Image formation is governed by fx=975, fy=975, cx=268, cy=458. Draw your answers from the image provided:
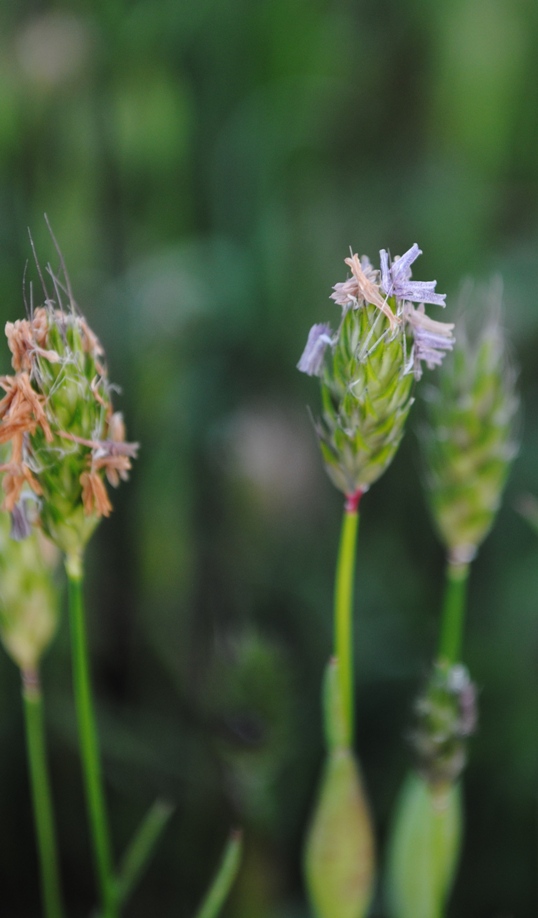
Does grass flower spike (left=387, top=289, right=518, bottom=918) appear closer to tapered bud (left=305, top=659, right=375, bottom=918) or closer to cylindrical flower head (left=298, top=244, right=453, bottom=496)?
tapered bud (left=305, top=659, right=375, bottom=918)

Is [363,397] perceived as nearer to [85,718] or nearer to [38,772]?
[85,718]

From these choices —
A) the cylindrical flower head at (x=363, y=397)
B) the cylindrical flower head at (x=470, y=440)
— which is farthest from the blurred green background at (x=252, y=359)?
the cylindrical flower head at (x=363, y=397)

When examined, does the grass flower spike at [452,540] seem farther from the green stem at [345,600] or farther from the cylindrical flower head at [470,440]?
the green stem at [345,600]

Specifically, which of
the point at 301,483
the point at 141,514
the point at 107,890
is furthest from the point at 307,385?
the point at 107,890

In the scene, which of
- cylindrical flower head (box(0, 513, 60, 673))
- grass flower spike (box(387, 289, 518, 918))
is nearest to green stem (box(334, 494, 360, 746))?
grass flower spike (box(387, 289, 518, 918))

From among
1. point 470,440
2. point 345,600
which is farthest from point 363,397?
point 470,440

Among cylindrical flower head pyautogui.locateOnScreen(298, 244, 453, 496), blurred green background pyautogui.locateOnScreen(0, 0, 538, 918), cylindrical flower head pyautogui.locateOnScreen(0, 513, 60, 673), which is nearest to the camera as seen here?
cylindrical flower head pyautogui.locateOnScreen(298, 244, 453, 496)

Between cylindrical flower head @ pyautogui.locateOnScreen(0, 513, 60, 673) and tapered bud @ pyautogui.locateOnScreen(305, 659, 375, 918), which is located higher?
cylindrical flower head @ pyautogui.locateOnScreen(0, 513, 60, 673)
